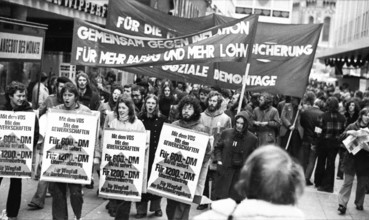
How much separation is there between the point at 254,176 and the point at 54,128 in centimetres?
476

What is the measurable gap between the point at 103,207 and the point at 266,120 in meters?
3.68

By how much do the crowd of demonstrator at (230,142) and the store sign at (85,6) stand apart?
755 centimetres

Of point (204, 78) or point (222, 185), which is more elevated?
point (204, 78)

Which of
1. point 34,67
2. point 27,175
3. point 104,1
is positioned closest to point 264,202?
point 27,175

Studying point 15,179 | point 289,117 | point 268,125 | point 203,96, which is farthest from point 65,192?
point 289,117

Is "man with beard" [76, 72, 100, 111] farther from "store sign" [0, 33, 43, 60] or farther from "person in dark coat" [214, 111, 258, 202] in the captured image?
"store sign" [0, 33, 43, 60]

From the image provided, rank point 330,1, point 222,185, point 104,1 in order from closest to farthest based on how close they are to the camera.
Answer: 1. point 222,185
2. point 104,1
3. point 330,1

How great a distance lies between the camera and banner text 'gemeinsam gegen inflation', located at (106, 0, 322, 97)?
866cm

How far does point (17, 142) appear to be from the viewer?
7.46 metres

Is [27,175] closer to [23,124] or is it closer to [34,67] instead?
[23,124]

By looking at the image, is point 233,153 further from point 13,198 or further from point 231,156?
point 13,198

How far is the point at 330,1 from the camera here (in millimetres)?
122750

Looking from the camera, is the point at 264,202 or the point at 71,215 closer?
the point at 264,202

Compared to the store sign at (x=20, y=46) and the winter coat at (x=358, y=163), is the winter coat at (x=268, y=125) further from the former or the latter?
the store sign at (x=20, y=46)
